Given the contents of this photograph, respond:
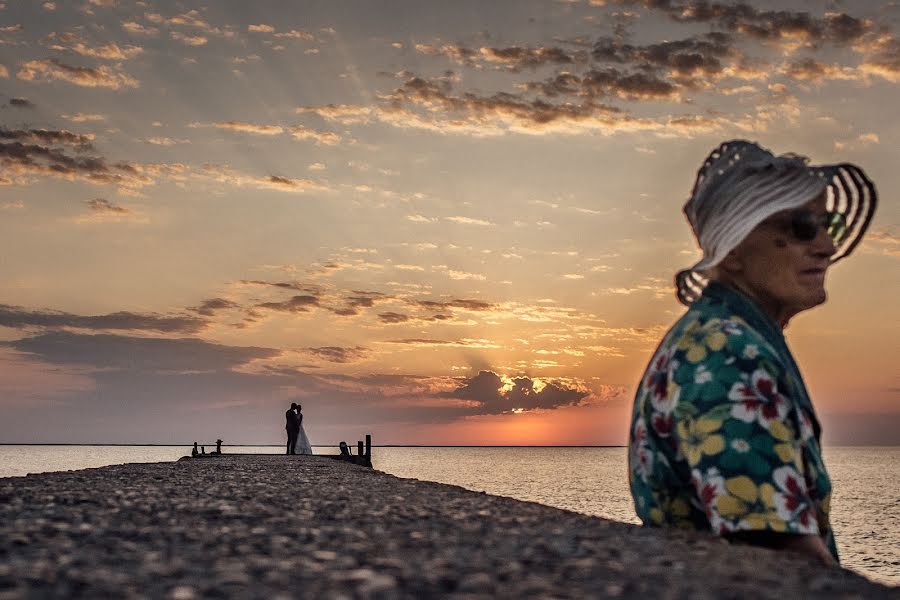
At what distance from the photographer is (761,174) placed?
4.13 metres

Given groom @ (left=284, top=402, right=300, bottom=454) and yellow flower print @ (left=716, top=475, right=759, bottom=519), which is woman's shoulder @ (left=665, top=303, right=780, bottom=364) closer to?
Result: yellow flower print @ (left=716, top=475, right=759, bottom=519)

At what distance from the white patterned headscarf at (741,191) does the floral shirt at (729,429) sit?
0.26 m

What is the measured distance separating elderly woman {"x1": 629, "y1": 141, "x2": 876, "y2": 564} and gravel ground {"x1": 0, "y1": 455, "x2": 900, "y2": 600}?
0.22 meters

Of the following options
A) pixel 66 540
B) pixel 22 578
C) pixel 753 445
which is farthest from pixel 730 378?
pixel 66 540

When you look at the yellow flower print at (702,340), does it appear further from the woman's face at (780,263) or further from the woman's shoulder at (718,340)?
the woman's face at (780,263)

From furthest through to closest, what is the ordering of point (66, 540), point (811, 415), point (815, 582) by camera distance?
point (66, 540) → point (811, 415) → point (815, 582)

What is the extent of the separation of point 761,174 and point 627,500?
98.2 meters

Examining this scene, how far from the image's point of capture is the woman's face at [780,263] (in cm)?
414

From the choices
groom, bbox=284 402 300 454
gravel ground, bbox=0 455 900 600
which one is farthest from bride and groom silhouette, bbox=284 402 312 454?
gravel ground, bbox=0 455 900 600

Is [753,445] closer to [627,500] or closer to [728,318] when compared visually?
[728,318]

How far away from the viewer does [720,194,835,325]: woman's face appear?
13.6ft

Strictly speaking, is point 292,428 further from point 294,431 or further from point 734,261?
point 734,261

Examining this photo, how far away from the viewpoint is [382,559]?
4184mm

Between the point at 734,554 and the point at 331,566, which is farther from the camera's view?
the point at 331,566
